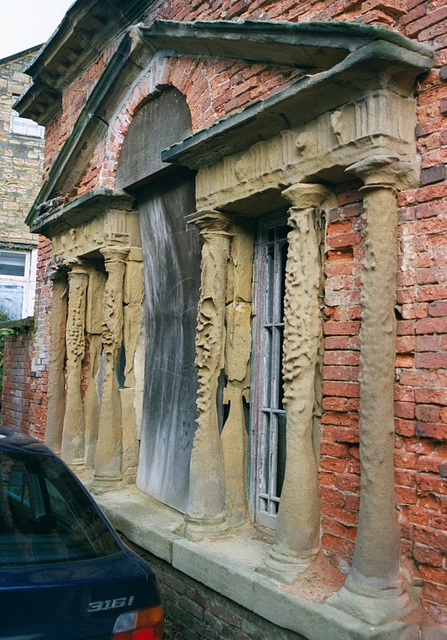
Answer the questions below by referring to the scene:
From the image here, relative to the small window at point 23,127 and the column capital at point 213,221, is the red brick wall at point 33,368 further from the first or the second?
the small window at point 23,127

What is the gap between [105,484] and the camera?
19.7 ft

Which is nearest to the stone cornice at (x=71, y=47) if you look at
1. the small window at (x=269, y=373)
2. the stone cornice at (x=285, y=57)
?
the stone cornice at (x=285, y=57)

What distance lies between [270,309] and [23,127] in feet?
43.2

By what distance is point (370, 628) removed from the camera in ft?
9.80

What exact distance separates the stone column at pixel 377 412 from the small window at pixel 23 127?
14.0 m

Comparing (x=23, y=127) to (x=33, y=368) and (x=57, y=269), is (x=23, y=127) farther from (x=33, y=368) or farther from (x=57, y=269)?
(x=57, y=269)

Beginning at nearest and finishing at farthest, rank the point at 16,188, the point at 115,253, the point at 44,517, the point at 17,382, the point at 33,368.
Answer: the point at 44,517
the point at 115,253
the point at 33,368
the point at 17,382
the point at 16,188

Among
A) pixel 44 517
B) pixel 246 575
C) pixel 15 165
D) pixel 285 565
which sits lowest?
pixel 246 575

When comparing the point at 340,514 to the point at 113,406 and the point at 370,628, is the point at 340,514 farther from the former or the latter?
the point at 113,406

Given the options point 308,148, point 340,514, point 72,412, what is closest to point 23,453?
point 340,514

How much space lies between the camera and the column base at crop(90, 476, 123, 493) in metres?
5.97

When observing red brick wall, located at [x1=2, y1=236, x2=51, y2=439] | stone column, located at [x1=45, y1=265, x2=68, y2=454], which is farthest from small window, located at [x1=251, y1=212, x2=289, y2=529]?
red brick wall, located at [x1=2, y1=236, x2=51, y2=439]

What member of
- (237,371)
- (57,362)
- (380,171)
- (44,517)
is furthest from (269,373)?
(57,362)

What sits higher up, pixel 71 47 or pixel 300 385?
pixel 71 47
